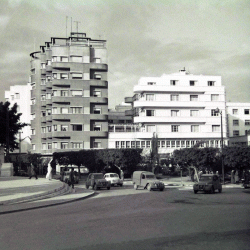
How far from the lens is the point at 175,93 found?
74875 mm

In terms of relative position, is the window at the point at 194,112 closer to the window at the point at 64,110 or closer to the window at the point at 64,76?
A: the window at the point at 64,110

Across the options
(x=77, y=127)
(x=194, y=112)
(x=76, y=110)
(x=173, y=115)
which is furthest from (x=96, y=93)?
(x=194, y=112)

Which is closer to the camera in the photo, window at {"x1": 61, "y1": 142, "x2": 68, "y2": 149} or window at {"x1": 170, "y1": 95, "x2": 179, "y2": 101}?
window at {"x1": 61, "y1": 142, "x2": 68, "y2": 149}

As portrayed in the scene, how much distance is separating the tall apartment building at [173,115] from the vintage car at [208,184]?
145ft

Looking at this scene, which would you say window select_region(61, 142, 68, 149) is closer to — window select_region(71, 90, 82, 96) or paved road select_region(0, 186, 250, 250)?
window select_region(71, 90, 82, 96)

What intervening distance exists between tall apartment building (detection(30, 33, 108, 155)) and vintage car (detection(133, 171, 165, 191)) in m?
40.9

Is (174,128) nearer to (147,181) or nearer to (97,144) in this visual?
(97,144)

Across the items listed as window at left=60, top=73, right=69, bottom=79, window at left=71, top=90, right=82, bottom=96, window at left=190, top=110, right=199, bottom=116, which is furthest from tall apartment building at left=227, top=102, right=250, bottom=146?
window at left=60, top=73, right=69, bottom=79

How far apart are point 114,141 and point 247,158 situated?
35.8 metres

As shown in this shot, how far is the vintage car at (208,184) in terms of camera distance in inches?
1053

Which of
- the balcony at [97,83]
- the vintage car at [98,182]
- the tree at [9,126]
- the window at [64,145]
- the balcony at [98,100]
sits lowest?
the vintage car at [98,182]

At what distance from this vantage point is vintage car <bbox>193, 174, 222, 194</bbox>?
1053 inches

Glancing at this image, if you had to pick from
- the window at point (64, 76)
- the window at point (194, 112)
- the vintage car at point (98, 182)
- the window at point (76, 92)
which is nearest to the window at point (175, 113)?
the window at point (194, 112)

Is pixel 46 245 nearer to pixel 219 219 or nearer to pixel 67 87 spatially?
pixel 219 219
